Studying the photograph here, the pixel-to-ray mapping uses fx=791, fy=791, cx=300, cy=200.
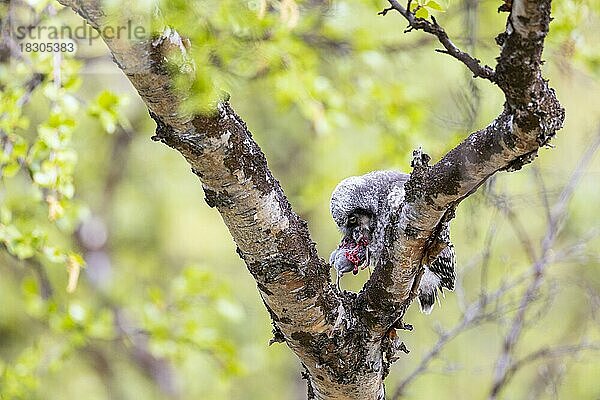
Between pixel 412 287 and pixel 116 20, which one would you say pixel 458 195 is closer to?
pixel 412 287

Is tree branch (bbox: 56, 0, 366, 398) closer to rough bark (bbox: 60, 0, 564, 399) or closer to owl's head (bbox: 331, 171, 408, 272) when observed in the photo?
rough bark (bbox: 60, 0, 564, 399)

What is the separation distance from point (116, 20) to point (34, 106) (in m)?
3.52

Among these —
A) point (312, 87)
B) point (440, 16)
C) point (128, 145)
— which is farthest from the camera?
point (128, 145)

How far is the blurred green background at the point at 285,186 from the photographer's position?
1.90 m

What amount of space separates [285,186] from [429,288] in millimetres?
3157

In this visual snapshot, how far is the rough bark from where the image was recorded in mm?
1027

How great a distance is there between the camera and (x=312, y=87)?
2.70 meters

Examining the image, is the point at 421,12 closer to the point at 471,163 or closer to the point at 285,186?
the point at 471,163

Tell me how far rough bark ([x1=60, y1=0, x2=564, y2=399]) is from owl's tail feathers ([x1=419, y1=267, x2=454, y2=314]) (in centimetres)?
35

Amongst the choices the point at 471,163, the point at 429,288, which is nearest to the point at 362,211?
the point at 429,288

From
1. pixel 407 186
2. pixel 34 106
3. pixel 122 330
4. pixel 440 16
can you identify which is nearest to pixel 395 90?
pixel 440 16

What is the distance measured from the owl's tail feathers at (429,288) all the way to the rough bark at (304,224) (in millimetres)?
351

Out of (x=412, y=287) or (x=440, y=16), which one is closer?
(x=412, y=287)

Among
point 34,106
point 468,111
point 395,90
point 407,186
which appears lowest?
point 407,186
